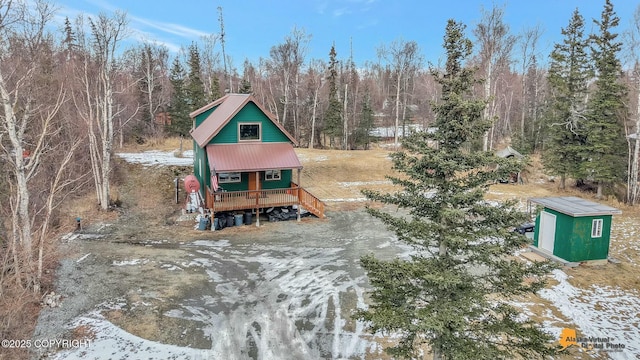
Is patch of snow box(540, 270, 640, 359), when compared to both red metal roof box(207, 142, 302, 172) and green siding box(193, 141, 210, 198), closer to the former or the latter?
red metal roof box(207, 142, 302, 172)

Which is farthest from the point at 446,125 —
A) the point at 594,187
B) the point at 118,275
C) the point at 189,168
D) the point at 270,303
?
the point at 594,187

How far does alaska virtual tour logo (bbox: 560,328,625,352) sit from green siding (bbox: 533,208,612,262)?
16.6ft

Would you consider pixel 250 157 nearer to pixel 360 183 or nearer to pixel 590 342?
pixel 360 183

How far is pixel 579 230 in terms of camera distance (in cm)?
1483

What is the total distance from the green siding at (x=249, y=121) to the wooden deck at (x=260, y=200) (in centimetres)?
307

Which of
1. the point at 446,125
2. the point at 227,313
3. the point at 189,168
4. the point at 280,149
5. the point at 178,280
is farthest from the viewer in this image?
the point at 189,168

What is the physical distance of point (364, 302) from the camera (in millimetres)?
12297

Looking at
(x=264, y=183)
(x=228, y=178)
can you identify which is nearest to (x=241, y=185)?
(x=228, y=178)

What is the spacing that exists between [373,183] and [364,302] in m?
18.4

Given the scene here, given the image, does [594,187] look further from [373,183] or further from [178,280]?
[178,280]

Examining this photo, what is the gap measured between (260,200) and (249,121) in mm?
4663

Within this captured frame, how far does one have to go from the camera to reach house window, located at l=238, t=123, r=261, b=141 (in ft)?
71.2

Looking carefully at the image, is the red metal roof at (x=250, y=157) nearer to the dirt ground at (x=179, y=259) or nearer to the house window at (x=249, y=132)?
the house window at (x=249, y=132)

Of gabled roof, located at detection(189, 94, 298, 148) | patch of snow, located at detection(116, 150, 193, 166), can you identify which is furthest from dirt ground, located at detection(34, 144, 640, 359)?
gabled roof, located at detection(189, 94, 298, 148)
